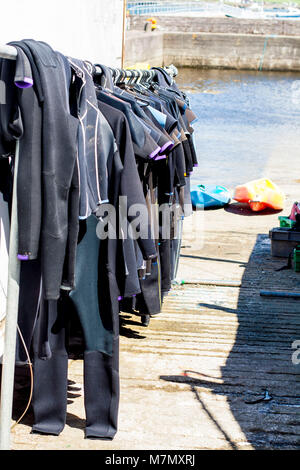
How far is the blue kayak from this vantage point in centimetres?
1246

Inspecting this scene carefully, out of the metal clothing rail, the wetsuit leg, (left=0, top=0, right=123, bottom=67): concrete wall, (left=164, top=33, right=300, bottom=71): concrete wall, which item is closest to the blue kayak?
the metal clothing rail

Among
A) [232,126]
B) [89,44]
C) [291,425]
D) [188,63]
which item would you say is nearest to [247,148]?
[232,126]

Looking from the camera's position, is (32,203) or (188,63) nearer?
(32,203)

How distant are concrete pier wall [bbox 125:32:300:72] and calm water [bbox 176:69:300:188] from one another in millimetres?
667

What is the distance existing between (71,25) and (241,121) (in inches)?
946

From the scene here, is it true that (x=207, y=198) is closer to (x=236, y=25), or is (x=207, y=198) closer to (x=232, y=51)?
(x=232, y=51)

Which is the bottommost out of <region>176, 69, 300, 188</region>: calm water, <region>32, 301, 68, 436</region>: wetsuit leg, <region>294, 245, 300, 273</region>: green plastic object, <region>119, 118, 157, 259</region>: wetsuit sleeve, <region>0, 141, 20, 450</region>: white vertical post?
<region>176, 69, 300, 188</region>: calm water

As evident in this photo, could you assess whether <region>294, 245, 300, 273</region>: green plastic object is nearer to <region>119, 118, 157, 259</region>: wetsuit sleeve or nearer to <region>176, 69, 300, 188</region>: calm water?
<region>119, 118, 157, 259</region>: wetsuit sleeve

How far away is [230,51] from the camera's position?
44.1 meters

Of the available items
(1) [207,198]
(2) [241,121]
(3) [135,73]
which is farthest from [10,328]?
(2) [241,121]

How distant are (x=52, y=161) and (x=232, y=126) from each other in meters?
24.8

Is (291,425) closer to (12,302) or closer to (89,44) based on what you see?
(12,302)

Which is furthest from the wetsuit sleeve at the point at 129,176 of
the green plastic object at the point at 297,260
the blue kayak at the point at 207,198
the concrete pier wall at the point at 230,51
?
the concrete pier wall at the point at 230,51

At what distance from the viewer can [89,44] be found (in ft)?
19.9
